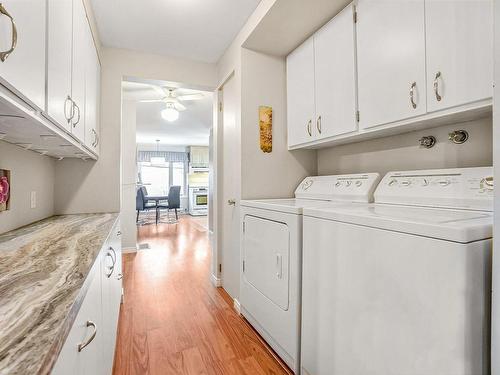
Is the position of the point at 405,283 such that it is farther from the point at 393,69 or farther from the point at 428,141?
the point at 393,69

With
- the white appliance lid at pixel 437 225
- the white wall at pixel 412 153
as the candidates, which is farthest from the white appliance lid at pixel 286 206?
the white wall at pixel 412 153

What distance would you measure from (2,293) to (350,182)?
68.3 inches

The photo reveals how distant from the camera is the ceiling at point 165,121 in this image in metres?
3.76

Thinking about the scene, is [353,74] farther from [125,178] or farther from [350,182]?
[125,178]

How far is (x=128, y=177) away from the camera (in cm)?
418

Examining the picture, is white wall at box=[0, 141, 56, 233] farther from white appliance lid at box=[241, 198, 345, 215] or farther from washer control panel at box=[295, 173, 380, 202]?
washer control panel at box=[295, 173, 380, 202]

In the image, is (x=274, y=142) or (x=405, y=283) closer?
(x=405, y=283)

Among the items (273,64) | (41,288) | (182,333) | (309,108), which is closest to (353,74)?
(309,108)

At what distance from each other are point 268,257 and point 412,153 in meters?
1.07

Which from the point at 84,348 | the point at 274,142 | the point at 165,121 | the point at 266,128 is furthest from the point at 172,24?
the point at 165,121

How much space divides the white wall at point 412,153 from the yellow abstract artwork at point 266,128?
1.67 ft

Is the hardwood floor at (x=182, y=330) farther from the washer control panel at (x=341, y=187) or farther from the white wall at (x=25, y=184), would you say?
the washer control panel at (x=341, y=187)

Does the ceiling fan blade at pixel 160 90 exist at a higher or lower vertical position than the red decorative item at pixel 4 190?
higher

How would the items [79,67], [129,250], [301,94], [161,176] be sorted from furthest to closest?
[161,176], [129,250], [301,94], [79,67]
